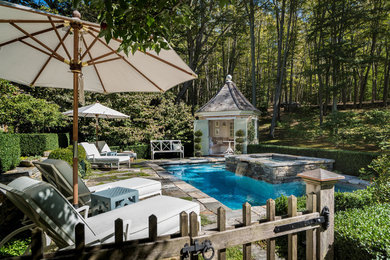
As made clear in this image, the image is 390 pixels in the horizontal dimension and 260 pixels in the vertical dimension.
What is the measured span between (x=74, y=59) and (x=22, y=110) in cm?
672

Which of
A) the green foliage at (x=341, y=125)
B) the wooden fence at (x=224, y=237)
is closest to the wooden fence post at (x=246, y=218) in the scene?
the wooden fence at (x=224, y=237)

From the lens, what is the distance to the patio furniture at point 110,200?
3.05 m

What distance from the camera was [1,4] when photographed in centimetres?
190

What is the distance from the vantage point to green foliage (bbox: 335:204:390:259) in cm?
212

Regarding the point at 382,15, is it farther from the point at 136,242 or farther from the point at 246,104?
the point at 136,242

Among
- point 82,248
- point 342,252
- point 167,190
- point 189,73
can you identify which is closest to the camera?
point 82,248

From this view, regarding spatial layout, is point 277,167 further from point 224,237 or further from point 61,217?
point 61,217

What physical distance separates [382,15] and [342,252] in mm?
19381

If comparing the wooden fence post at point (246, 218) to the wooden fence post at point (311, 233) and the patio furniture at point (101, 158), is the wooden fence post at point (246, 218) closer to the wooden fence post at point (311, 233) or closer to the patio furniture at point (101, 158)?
the wooden fence post at point (311, 233)

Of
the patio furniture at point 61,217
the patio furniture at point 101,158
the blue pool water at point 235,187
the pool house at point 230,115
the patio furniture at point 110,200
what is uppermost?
the pool house at point 230,115

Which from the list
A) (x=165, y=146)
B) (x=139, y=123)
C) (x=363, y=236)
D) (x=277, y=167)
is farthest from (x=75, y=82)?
(x=139, y=123)

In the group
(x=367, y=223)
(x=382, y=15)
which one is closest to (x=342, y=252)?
(x=367, y=223)

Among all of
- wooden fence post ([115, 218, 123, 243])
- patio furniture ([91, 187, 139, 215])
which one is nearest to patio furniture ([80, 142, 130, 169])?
patio furniture ([91, 187, 139, 215])

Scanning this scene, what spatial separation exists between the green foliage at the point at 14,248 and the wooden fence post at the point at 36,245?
6.70 ft
